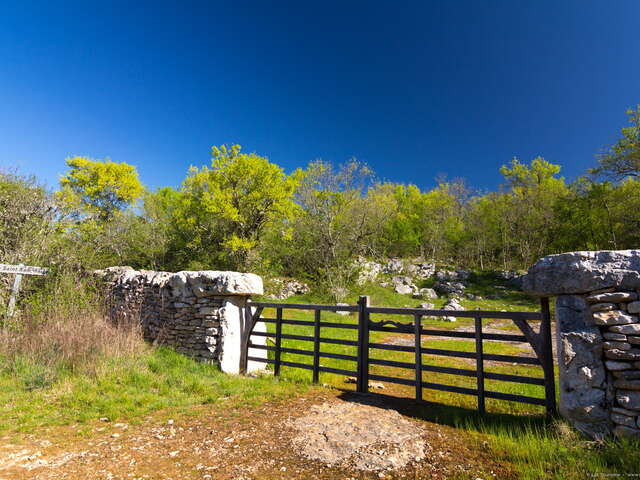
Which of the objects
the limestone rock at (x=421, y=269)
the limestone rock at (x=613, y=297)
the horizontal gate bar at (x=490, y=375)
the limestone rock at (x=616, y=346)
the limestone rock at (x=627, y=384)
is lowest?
the horizontal gate bar at (x=490, y=375)

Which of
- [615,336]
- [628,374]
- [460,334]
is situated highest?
[615,336]

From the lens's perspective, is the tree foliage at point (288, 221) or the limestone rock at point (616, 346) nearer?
the limestone rock at point (616, 346)

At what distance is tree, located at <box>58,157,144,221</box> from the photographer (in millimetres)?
27156

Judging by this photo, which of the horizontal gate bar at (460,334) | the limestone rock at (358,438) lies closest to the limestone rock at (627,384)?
the horizontal gate bar at (460,334)

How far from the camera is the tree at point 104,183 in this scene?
27156 mm

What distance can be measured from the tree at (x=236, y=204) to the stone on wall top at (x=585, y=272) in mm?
17063

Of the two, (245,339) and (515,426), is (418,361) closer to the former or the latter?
(515,426)

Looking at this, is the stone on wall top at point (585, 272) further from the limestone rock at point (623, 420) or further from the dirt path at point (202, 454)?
the dirt path at point (202, 454)

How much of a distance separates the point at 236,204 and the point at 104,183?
14.9 metres

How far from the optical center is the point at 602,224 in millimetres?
21406

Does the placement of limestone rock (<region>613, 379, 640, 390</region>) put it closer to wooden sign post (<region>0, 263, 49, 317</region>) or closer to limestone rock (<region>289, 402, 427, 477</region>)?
limestone rock (<region>289, 402, 427, 477</region>)

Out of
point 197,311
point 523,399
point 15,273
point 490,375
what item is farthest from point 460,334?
point 15,273

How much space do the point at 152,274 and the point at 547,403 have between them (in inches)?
367

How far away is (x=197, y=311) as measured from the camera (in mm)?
7941
